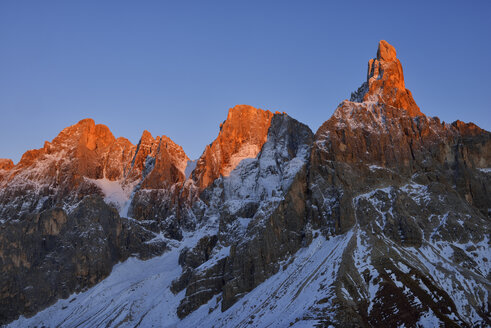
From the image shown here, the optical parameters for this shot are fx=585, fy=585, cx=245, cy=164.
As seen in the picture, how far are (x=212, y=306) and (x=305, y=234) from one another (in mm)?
34217

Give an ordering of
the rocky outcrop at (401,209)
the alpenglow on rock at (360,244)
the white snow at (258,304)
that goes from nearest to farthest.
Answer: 1. the rocky outcrop at (401,209)
2. the alpenglow on rock at (360,244)
3. the white snow at (258,304)

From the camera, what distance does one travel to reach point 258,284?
16225cm

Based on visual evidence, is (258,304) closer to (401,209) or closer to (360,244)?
(360,244)

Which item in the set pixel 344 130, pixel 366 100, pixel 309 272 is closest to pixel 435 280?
pixel 309 272

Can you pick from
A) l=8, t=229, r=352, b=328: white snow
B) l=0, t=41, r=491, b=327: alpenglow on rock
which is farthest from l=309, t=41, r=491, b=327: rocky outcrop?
l=8, t=229, r=352, b=328: white snow

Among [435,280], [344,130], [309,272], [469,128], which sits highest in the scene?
[344,130]

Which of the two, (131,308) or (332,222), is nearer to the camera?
(332,222)

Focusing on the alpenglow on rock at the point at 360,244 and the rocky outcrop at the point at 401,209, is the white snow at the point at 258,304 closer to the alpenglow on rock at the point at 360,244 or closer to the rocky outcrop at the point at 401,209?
the alpenglow on rock at the point at 360,244

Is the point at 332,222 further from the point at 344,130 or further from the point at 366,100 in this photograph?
the point at 366,100

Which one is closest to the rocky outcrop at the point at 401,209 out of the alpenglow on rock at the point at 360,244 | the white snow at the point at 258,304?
the alpenglow on rock at the point at 360,244

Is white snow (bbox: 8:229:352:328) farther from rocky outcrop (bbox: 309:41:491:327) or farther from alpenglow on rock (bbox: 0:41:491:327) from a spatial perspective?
rocky outcrop (bbox: 309:41:491:327)

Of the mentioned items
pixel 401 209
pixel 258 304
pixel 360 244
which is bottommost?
pixel 258 304

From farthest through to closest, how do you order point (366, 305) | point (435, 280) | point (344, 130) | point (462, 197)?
point (344, 130)
point (462, 197)
point (435, 280)
point (366, 305)

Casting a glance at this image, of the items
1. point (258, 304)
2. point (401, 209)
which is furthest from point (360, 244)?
point (258, 304)
